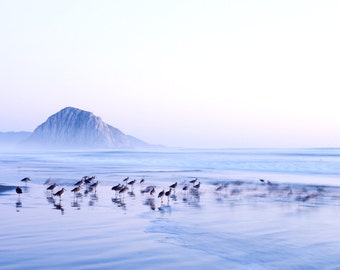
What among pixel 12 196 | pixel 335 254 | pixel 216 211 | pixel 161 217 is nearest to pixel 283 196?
pixel 216 211

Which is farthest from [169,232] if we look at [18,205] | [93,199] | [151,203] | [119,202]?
[93,199]

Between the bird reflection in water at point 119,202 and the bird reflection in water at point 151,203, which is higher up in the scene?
the bird reflection in water at point 119,202

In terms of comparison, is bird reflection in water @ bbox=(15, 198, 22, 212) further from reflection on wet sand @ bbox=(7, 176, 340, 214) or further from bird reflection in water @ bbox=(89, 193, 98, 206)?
bird reflection in water @ bbox=(89, 193, 98, 206)

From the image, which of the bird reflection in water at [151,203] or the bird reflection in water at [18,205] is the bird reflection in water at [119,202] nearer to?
the bird reflection in water at [151,203]

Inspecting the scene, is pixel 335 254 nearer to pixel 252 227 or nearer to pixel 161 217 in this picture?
pixel 252 227

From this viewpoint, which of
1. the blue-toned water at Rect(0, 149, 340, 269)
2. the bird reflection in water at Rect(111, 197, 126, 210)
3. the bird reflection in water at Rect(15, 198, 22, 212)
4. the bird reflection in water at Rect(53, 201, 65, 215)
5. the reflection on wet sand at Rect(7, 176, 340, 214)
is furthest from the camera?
the reflection on wet sand at Rect(7, 176, 340, 214)

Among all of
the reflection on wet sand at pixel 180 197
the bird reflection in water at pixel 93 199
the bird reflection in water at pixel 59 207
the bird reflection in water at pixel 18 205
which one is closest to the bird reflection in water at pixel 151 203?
the reflection on wet sand at pixel 180 197

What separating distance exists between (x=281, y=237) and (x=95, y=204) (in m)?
8.69

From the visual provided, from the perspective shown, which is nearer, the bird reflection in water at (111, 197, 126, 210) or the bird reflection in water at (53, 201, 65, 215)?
the bird reflection in water at (53, 201, 65, 215)

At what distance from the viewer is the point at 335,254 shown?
9.41 metres

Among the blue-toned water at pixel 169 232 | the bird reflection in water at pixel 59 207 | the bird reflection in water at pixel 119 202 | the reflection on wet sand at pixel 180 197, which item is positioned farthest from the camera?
the reflection on wet sand at pixel 180 197

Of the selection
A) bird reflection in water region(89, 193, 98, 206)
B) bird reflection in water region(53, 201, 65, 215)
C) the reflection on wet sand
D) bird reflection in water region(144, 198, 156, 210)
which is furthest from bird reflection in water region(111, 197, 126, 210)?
bird reflection in water region(53, 201, 65, 215)

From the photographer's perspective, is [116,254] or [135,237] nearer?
[116,254]

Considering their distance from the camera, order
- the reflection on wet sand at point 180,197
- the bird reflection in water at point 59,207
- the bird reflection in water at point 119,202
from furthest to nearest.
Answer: the reflection on wet sand at point 180,197 < the bird reflection in water at point 119,202 < the bird reflection in water at point 59,207
